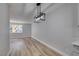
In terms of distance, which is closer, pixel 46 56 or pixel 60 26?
pixel 46 56

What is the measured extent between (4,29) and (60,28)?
737 millimetres

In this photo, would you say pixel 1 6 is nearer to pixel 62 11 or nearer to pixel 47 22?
pixel 47 22

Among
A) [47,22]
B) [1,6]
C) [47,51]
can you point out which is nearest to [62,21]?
[47,22]

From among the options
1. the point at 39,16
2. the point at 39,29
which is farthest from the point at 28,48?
the point at 39,16

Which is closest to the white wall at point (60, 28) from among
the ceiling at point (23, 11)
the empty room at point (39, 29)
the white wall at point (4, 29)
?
the empty room at point (39, 29)

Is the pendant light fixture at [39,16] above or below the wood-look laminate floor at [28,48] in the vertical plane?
above

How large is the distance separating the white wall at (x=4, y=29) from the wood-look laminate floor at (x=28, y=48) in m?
0.07

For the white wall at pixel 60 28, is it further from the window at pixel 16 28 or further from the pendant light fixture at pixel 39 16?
the window at pixel 16 28

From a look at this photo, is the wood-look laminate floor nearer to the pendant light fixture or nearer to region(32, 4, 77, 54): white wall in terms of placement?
region(32, 4, 77, 54): white wall

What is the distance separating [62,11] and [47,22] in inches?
9.9

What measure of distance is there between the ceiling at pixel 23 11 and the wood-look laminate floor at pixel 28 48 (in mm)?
294

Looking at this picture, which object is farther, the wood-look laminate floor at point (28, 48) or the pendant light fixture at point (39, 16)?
the pendant light fixture at point (39, 16)

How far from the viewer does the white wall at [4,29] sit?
117 centimetres

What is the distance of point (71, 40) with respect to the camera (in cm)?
128
